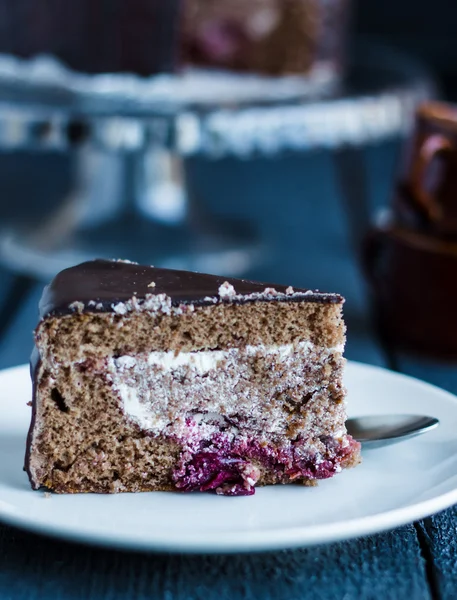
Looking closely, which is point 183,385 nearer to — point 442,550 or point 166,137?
point 442,550

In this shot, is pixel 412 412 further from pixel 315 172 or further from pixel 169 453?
pixel 315 172

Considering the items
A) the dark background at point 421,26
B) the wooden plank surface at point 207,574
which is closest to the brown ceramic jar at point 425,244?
the wooden plank surface at point 207,574

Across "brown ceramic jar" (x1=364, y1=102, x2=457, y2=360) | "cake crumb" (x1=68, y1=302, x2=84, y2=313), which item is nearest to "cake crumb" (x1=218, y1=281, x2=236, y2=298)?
"cake crumb" (x1=68, y1=302, x2=84, y2=313)

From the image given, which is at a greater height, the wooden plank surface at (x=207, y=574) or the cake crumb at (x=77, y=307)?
the cake crumb at (x=77, y=307)

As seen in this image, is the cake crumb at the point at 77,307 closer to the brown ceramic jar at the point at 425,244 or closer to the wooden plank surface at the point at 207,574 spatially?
the wooden plank surface at the point at 207,574

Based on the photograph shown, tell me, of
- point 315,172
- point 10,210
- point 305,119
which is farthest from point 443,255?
point 315,172

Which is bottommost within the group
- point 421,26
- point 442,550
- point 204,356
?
point 421,26

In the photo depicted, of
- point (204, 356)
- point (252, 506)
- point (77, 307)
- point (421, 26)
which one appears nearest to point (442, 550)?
point (252, 506)
